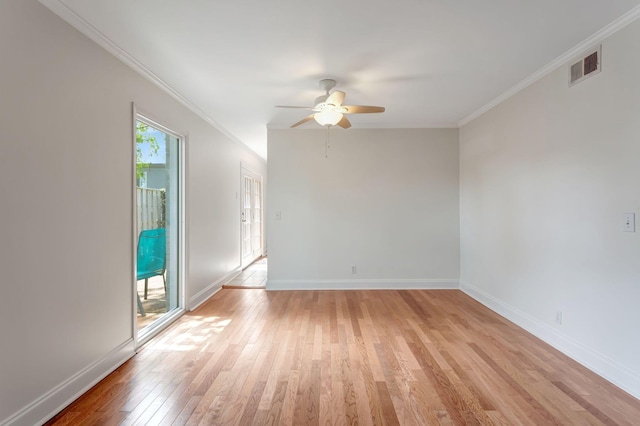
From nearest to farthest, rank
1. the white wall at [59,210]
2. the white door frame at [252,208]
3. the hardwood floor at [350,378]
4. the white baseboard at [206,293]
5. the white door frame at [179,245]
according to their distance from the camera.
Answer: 1. the white wall at [59,210]
2. the hardwood floor at [350,378]
3. the white door frame at [179,245]
4. the white baseboard at [206,293]
5. the white door frame at [252,208]

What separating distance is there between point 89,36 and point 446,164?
171 inches

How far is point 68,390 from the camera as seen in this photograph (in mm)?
1924

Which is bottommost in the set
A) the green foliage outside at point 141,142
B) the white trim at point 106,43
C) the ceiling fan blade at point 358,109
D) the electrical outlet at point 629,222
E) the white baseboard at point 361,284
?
the white baseboard at point 361,284

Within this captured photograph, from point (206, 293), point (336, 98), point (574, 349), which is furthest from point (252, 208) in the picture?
point (574, 349)

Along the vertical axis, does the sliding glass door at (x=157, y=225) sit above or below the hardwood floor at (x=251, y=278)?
above

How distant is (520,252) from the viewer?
319 cm

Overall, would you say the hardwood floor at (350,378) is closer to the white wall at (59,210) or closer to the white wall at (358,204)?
the white wall at (59,210)

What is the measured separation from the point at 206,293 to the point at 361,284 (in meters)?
2.22

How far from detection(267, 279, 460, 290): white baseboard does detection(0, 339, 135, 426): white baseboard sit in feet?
7.73

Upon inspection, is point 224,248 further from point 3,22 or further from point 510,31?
point 510,31

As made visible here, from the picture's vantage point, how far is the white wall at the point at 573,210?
208 cm

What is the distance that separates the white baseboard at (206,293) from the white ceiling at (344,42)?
2390 millimetres

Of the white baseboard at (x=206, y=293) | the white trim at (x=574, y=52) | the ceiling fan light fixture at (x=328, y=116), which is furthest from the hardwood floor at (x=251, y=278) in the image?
the white trim at (x=574, y=52)

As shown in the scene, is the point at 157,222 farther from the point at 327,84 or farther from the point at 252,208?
the point at 252,208
